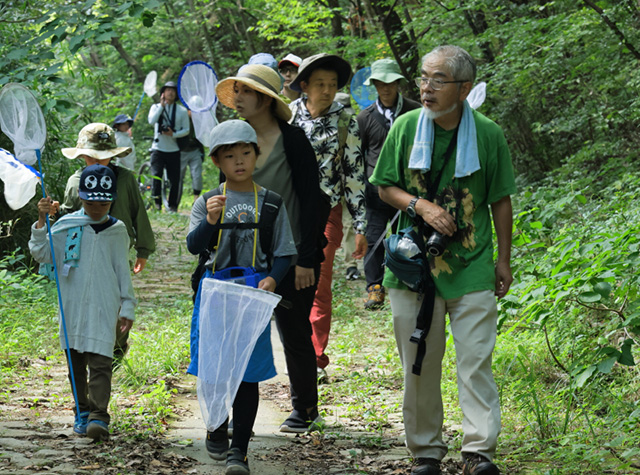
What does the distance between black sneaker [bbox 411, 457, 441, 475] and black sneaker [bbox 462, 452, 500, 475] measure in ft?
0.71

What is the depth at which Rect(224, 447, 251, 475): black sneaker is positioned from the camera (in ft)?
13.1

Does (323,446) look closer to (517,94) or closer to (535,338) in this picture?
(535,338)

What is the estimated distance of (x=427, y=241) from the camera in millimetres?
4043

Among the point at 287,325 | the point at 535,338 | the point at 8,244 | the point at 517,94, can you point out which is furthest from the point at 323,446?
the point at 517,94

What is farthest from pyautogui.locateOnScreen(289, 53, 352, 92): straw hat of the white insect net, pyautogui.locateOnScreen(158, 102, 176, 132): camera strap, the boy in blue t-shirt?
pyautogui.locateOnScreen(158, 102, 176, 132): camera strap

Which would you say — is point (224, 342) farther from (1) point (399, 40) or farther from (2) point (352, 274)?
(1) point (399, 40)

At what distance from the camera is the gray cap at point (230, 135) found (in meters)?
4.14

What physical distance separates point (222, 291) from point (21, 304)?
4766 mm

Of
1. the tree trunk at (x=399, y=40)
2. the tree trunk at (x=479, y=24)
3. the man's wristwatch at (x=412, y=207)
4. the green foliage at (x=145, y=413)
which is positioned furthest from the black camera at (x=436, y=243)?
the tree trunk at (x=479, y=24)

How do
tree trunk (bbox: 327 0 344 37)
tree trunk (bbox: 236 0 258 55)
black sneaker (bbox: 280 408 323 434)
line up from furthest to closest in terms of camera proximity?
tree trunk (bbox: 236 0 258 55) → tree trunk (bbox: 327 0 344 37) → black sneaker (bbox: 280 408 323 434)

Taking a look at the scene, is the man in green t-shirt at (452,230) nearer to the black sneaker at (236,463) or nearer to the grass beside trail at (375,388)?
the grass beside trail at (375,388)

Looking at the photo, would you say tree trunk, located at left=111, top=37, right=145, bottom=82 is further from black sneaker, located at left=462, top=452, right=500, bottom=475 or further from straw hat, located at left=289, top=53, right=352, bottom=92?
black sneaker, located at left=462, top=452, right=500, bottom=475

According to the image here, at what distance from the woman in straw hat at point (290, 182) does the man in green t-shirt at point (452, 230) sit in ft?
2.28

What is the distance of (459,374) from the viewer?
3.99m
